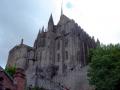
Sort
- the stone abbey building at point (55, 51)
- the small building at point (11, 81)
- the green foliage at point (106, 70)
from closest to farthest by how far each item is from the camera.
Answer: the small building at point (11, 81) < the green foliage at point (106, 70) < the stone abbey building at point (55, 51)

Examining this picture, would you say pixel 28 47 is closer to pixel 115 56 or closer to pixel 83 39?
pixel 83 39

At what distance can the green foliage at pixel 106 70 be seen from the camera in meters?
36.3

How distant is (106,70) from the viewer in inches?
1497

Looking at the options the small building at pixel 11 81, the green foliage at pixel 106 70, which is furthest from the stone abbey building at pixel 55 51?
the small building at pixel 11 81

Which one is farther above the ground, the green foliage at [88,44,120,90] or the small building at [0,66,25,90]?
the green foliage at [88,44,120,90]

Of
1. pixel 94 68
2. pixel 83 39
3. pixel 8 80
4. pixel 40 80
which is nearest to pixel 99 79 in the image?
pixel 94 68

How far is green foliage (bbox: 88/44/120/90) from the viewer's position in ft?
119

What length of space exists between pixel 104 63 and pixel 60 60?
4509 cm

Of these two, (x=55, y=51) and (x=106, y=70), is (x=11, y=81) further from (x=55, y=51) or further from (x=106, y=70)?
(x=55, y=51)

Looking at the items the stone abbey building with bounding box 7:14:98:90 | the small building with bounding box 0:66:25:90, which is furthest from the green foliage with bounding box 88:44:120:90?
the stone abbey building with bounding box 7:14:98:90

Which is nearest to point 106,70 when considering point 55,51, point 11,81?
point 11,81

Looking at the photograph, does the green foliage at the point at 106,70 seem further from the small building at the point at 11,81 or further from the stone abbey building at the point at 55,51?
the stone abbey building at the point at 55,51

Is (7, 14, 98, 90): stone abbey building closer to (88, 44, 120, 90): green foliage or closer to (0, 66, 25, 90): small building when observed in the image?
(88, 44, 120, 90): green foliage

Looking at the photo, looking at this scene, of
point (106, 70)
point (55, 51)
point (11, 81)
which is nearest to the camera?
point (11, 81)
